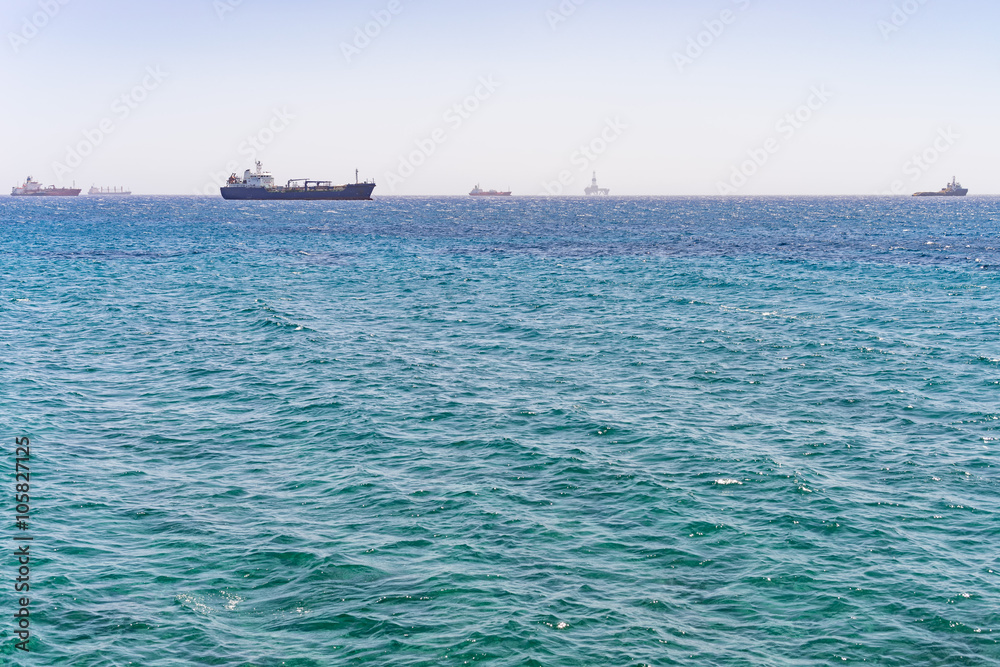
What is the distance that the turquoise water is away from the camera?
1369 cm

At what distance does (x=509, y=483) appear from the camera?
20.3m

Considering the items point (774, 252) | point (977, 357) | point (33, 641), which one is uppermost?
point (774, 252)

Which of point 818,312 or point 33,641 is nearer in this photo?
point 33,641

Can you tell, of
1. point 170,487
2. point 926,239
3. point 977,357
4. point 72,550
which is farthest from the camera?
point 926,239

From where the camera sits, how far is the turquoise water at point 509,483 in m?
13.7

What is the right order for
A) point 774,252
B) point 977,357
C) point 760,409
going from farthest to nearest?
point 774,252 → point 977,357 → point 760,409

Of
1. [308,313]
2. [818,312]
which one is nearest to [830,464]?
[818,312]

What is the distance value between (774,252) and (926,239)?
31.4m

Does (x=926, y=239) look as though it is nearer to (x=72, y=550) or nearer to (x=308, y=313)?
(x=308, y=313)

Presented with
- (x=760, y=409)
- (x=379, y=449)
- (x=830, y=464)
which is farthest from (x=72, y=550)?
(x=760, y=409)

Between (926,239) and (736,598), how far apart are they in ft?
329

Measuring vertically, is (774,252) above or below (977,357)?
above

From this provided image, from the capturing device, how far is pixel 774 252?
269 ft

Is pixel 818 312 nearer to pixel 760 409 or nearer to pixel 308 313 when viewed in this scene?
pixel 760 409
